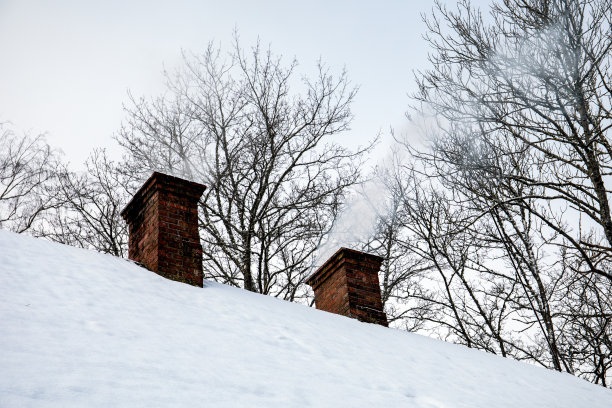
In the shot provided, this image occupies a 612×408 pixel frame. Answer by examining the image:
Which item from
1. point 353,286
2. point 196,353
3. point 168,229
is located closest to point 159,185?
point 168,229

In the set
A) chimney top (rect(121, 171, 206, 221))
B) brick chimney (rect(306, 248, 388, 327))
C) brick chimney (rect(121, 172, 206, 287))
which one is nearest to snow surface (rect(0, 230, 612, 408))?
brick chimney (rect(121, 172, 206, 287))

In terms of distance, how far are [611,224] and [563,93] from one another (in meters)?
1.96

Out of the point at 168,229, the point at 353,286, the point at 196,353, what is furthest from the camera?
the point at 353,286

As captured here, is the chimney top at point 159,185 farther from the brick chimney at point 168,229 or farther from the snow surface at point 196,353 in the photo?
the snow surface at point 196,353

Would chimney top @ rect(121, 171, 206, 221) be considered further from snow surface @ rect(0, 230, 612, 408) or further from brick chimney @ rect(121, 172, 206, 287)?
snow surface @ rect(0, 230, 612, 408)

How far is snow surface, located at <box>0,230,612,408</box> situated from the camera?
2635mm

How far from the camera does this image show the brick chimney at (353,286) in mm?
6363

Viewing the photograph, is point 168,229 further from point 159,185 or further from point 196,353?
point 196,353

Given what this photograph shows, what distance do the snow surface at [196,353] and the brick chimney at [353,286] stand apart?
43 cm

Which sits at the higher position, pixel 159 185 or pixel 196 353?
pixel 159 185

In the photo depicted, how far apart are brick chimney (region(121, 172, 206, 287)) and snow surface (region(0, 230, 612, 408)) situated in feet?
0.79

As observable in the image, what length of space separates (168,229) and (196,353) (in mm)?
2057

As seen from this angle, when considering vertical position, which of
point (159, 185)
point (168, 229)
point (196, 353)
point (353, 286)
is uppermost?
point (159, 185)

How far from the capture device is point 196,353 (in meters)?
3.44
